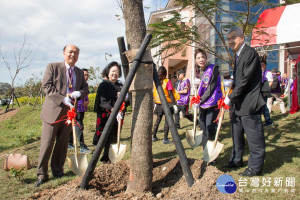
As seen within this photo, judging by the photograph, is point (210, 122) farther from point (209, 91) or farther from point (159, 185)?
point (159, 185)

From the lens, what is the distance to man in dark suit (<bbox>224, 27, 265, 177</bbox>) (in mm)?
3180

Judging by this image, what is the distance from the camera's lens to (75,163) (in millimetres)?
2832

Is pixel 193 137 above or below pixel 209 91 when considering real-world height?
below

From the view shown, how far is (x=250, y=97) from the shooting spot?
323 centimetres

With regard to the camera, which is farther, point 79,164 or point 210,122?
point 210,122

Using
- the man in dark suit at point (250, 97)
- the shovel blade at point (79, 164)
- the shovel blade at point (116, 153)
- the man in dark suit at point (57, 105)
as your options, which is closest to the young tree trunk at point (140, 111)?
the shovel blade at point (116, 153)

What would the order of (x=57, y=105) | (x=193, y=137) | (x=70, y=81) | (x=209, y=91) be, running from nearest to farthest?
(x=193, y=137)
(x=57, y=105)
(x=70, y=81)
(x=209, y=91)

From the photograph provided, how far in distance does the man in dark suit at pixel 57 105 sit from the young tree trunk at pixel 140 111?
1.15 m

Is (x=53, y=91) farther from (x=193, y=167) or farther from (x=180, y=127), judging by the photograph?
(x=180, y=127)

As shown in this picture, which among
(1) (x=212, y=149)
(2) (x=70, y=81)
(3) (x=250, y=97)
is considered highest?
(2) (x=70, y=81)

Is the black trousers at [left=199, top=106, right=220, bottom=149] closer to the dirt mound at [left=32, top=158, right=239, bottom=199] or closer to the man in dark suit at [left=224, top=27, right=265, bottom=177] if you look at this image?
the man in dark suit at [left=224, top=27, right=265, bottom=177]

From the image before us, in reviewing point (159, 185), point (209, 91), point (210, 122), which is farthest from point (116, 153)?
point (209, 91)

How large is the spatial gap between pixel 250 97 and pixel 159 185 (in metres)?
1.72

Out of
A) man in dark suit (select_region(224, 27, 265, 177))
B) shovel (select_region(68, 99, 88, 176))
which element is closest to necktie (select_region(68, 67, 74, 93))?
shovel (select_region(68, 99, 88, 176))
